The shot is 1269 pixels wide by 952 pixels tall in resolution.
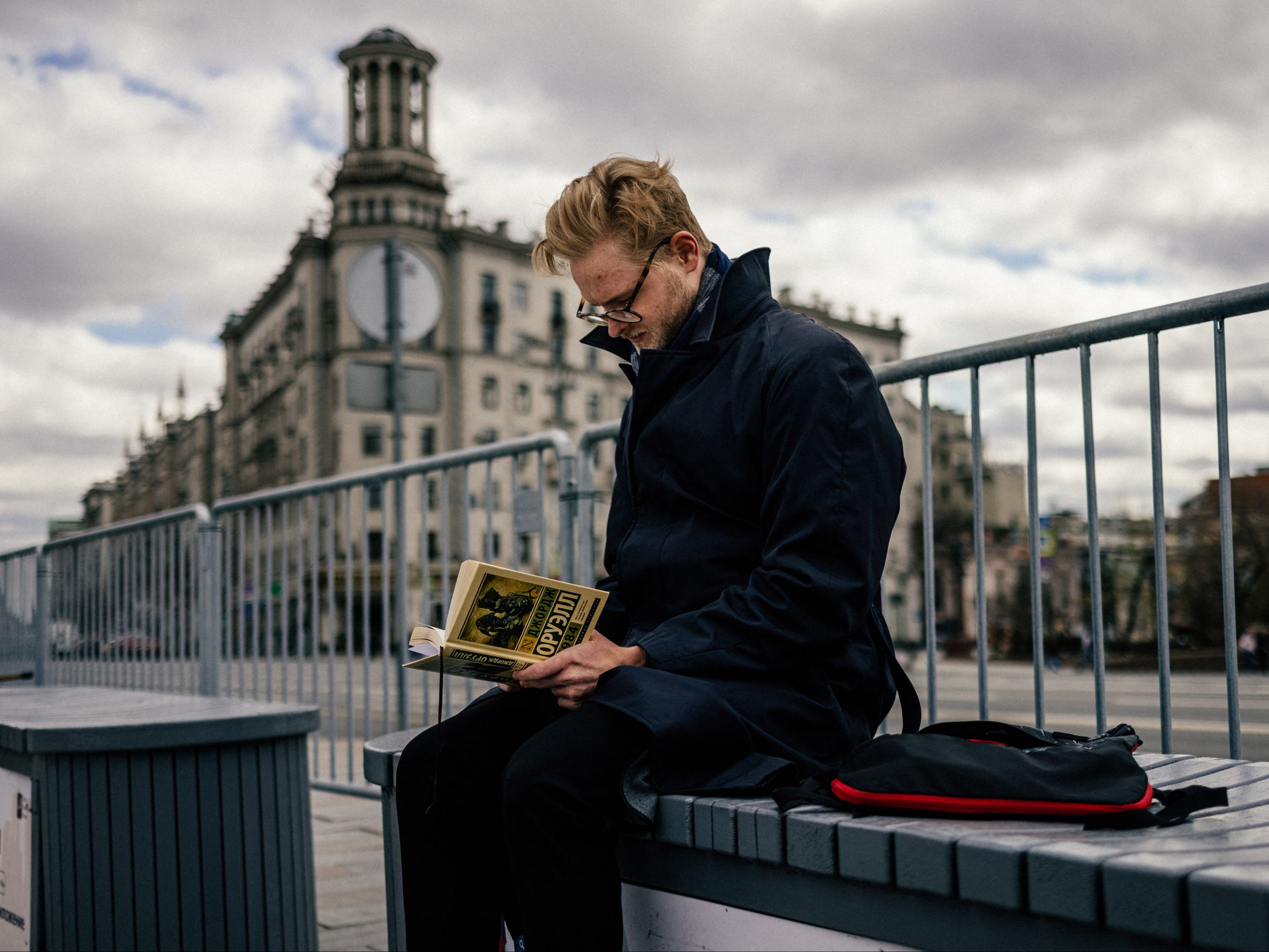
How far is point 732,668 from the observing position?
78.2 inches

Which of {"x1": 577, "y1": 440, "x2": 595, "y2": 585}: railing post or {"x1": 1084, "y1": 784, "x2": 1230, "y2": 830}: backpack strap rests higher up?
{"x1": 577, "y1": 440, "x2": 595, "y2": 585}: railing post

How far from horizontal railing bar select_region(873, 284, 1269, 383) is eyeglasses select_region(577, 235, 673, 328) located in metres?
0.68

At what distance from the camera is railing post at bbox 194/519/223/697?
5.59 metres

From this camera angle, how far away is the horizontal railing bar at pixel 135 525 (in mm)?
5602

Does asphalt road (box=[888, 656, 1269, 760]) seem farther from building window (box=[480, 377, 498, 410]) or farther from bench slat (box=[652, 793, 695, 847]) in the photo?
building window (box=[480, 377, 498, 410])

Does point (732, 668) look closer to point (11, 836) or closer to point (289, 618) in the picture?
point (11, 836)

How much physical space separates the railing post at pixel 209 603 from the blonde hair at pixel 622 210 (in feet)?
12.3

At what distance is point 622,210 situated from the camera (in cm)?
241

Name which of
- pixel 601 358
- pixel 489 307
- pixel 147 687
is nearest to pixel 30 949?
pixel 147 687

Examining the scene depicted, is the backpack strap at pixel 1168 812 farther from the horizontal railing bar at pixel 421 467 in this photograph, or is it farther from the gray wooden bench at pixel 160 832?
the horizontal railing bar at pixel 421 467

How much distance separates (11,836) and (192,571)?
8.14ft

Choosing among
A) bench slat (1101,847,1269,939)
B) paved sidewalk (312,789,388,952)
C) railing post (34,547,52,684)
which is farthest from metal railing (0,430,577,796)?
bench slat (1101,847,1269,939)

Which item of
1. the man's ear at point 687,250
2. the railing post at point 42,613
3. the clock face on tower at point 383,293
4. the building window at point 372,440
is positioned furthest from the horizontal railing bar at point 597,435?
the building window at point 372,440

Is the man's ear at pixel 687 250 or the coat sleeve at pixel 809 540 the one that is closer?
the coat sleeve at pixel 809 540
